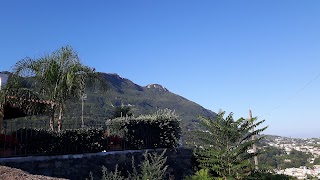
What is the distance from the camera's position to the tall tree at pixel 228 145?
26.4 feet

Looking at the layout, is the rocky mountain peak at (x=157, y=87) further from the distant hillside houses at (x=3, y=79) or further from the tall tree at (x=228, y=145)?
the tall tree at (x=228, y=145)

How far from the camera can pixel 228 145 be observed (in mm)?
8281

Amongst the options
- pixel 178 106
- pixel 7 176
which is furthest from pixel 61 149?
pixel 178 106

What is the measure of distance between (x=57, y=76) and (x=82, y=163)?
11.1 ft

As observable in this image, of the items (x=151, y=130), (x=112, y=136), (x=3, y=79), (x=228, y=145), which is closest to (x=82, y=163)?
(x=112, y=136)

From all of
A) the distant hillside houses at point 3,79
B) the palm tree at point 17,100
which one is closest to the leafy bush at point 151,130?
the palm tree at point 17,100

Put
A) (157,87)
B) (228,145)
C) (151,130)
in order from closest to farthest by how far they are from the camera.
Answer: (228,145) < (151,130) < (157,87)

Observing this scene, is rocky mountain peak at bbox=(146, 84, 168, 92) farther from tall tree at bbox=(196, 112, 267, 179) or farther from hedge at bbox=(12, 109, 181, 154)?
tall tree at bbox=(196, 112, 267, 179)

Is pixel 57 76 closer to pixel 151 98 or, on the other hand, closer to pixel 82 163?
pixel 82 163

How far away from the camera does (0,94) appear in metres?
9.75

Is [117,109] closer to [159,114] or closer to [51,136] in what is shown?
[159,114]

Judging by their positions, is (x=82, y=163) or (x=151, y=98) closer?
(x=82, y=163)

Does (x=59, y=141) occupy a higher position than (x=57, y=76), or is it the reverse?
(x=57, y=76)

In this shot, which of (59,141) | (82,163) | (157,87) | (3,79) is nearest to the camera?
(59,141)
